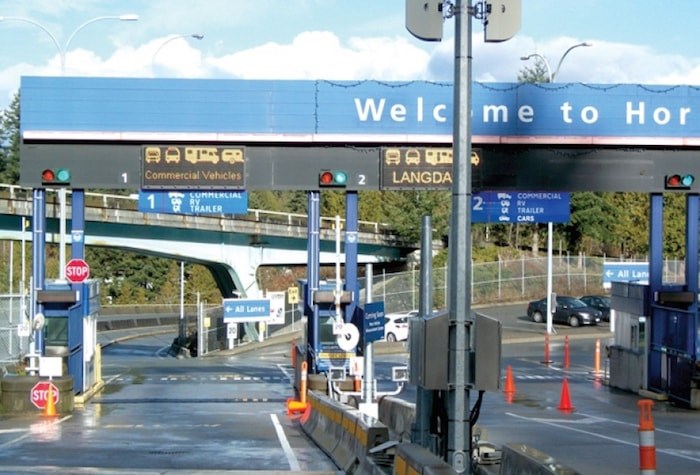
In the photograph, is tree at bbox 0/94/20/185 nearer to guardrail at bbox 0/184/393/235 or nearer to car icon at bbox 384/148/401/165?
guardrail at bbox 0/184/393/235

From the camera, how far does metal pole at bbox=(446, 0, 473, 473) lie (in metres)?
9.52

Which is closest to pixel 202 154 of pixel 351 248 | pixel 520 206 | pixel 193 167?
pixel 193 167

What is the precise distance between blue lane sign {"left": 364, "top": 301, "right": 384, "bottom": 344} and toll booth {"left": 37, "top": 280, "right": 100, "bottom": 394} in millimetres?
11092

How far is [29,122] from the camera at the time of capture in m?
27.3

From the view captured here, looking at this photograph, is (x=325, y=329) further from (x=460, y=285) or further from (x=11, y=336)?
(x=460, y=285)

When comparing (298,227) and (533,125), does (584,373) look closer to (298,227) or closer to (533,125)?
(533,125)

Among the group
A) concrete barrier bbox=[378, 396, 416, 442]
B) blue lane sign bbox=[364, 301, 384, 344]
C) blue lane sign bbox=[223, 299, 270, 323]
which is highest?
blue lane sign bbox=[364, 301, 384, 344]

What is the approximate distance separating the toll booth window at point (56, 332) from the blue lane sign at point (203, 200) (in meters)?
3.69

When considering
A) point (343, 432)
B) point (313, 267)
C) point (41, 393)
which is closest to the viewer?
point (343, 432)

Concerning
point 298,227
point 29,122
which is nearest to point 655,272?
point 29,122

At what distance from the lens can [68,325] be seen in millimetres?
27719

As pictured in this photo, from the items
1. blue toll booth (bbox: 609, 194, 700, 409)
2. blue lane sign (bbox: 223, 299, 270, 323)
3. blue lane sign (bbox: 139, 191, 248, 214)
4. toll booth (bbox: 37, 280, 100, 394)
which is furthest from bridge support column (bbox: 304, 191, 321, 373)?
blue lane sign (bbox: 223, 299, 270, 323)

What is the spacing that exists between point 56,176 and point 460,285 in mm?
19722

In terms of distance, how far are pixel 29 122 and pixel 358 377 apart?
33.1 ft
